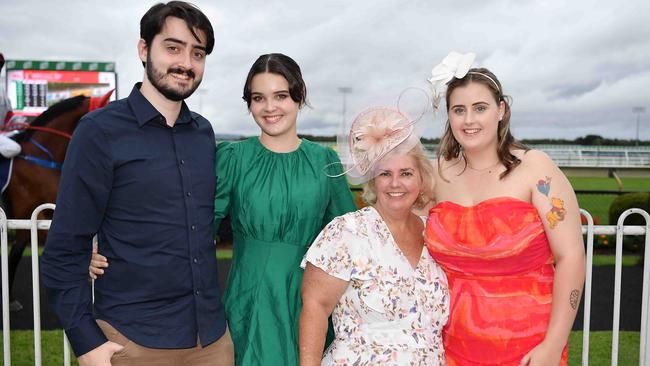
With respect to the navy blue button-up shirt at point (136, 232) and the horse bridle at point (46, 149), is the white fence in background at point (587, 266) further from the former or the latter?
the horse bridle at point (46, 149)

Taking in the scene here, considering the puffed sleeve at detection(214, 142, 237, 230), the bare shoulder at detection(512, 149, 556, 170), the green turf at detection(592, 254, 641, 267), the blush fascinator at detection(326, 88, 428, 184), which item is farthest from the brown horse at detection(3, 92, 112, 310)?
the green turf at detection(592, 254, 641, 267)

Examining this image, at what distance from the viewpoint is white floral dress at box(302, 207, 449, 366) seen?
204 centimetres

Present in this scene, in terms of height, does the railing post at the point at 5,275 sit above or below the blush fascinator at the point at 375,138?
below

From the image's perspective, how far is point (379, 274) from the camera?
6.73ft

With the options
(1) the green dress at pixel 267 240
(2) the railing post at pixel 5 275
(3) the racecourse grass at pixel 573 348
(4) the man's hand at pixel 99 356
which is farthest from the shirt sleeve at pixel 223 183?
(3) the racecourse grass at pixel 573 348

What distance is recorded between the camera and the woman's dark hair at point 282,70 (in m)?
2.33

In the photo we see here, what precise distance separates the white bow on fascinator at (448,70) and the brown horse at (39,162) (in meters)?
5.76

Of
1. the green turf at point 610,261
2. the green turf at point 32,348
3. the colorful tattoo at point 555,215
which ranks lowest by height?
the green turf at point 32,348

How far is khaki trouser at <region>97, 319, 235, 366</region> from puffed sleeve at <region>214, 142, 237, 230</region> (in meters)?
0.51

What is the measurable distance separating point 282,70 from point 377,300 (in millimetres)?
1056

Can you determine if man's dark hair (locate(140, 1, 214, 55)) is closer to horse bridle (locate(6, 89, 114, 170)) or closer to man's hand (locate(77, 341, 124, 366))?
man's hand (locate(77, 341, 124, 366))

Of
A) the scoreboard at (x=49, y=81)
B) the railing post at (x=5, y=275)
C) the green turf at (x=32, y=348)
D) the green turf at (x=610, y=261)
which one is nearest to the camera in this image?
the railing post at (x=5, y=275)

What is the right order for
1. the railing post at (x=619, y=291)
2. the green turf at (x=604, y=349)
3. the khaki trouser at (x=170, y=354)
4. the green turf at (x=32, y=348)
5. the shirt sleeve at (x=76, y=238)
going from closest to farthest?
the shirt sleeve at (x=76, y=238) → the khaki trouser at (x=170, y=354) → the railing post at (x=619, y=291) → the green turf at (x=32, y=348) → the green turf at (x=604, y=349)

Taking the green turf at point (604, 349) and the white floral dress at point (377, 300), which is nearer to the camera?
the white floral dress at point (377, 300)
